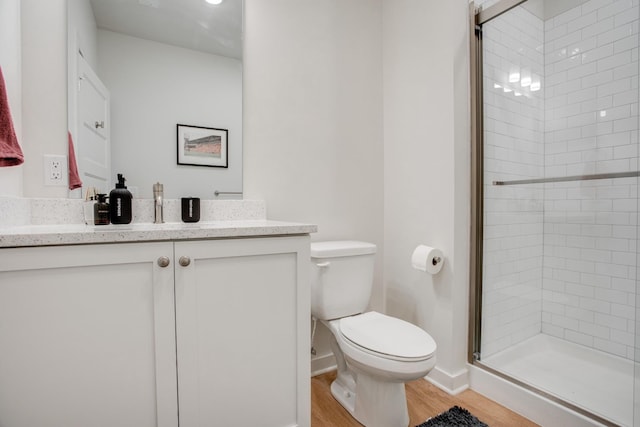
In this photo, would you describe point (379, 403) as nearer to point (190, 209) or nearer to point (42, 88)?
point (190, 209)

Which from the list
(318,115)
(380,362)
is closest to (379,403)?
(380,362)

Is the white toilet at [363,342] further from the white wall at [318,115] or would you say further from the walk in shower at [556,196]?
the walk in shower at [556,196]

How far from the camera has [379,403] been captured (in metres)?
1.42

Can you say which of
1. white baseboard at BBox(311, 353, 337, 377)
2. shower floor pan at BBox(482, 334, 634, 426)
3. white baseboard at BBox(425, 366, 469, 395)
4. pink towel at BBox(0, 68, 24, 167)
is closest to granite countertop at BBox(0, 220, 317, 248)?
pink towel at BBox(0, 68, 24, 167)

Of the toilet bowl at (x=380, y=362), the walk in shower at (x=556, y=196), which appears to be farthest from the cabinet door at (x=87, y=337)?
the walk in shower at (x=556, y=196)

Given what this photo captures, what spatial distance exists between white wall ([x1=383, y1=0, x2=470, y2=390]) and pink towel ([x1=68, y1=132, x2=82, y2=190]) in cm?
166

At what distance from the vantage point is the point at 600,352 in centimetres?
187

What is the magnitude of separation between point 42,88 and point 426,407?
2.24m

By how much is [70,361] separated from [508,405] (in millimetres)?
1837

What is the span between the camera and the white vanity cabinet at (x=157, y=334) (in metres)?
0.91

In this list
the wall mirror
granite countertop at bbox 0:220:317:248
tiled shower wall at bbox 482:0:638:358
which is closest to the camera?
granite countertop at bbox 0:220:317:248

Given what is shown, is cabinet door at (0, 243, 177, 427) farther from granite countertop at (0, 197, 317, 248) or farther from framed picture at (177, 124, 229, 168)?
framed picture at (177, 124, 229, 168)

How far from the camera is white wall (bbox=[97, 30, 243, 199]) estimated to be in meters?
1.45

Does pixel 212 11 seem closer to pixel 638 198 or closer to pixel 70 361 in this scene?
pixel 70 361
